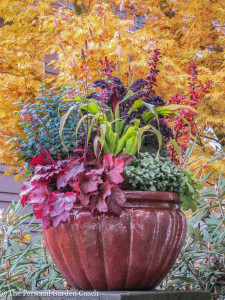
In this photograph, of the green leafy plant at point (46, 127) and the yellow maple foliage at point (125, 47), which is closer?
the green leafy plant at point (46, 127)

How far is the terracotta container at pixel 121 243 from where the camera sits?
3.99ft

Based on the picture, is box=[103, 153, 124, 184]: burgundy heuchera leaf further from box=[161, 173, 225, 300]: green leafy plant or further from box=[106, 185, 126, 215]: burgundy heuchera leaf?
box=[161, 173, 225, 300]: green leafy plant

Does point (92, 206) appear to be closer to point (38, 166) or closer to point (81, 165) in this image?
point (81, 165)

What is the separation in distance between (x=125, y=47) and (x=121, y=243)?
11.4 feet

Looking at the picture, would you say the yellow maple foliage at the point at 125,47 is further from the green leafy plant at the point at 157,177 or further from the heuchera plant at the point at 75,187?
the heuchera plant at the point at 75,187

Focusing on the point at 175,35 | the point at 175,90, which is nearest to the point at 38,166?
the point at 175,90

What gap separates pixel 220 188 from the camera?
182cm

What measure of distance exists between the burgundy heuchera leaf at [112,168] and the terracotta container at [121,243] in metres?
0.06

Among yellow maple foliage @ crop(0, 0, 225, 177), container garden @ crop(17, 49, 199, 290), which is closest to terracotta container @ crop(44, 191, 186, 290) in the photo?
container garden @ crop(17, 49, 199, 290)

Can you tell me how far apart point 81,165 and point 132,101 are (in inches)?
13.4

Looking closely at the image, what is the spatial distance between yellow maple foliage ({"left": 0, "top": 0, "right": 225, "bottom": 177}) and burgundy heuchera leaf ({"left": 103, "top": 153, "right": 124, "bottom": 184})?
9.51 feet

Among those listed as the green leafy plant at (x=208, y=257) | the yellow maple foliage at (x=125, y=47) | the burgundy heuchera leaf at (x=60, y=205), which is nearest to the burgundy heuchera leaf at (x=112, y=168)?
the burgundy heuchera leaf at (x=60, y=205)

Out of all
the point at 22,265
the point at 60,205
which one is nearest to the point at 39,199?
the point at 60,205

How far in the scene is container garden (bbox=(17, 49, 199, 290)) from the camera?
1.22 metres
